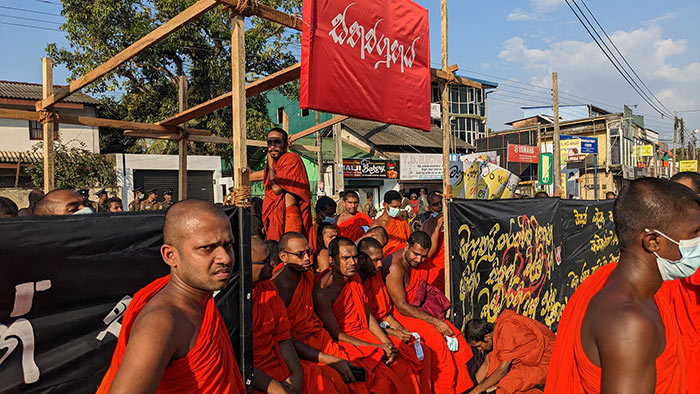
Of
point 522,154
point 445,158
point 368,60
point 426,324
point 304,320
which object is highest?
point 522,154

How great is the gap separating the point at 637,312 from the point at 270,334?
7.99 ft

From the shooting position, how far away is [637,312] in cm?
174

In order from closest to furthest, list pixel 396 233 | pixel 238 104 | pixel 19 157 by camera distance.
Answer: pixel 238 104 < pixel 396 233 < pixel 19 157

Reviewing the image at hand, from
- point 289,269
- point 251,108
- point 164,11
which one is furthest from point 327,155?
point 289,269

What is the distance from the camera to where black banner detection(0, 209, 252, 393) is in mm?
2287

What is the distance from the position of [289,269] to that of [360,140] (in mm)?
19857

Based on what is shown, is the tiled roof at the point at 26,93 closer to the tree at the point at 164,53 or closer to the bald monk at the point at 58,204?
the tree at the point at 164,53

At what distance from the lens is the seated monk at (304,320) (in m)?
3.95

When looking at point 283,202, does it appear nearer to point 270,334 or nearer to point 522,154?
point 270,334

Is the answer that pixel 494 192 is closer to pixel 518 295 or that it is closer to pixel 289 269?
pixel 518 295

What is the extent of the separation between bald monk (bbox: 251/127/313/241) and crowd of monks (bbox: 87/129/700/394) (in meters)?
0.01

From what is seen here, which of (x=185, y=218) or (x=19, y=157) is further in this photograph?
(x=19, y=157)

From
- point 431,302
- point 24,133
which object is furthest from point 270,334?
point 24,133

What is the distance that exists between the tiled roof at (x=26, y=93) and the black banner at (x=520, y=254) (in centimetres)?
2232
